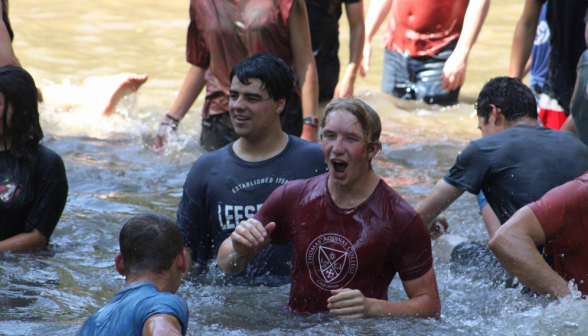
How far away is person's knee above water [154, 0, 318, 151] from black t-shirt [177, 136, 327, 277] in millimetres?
1051

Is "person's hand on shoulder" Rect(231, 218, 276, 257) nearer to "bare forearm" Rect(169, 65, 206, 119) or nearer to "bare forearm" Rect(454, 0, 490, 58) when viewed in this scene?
"bare forearm" Rect(169, 65, 206, 119)

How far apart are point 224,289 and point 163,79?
288 inches

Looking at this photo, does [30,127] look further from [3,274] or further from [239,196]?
[239,196]

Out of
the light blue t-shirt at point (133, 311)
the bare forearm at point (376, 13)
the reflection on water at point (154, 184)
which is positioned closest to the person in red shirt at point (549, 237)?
the reflection on water at point (154, 184)

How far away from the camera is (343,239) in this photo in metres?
3.20

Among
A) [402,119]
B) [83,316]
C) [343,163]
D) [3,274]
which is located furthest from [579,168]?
[402,119]

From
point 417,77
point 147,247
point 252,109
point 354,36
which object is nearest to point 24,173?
point 252,109

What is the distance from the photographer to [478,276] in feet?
14.3

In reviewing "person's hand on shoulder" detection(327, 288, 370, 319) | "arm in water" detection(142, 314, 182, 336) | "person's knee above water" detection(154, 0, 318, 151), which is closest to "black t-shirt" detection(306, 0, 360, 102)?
"person's knee above water" detection(154, 0, 318, 151)

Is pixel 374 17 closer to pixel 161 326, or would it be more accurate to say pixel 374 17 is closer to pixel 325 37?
pixel 325 37

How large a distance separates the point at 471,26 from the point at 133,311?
531 cm

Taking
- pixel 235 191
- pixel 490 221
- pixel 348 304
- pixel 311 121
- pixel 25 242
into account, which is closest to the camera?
pixel 348 304

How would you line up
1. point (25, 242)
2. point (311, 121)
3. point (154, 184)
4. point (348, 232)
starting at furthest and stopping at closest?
point (154, 184) < point (311, 121) < point (25, 242) < point (348, 232)

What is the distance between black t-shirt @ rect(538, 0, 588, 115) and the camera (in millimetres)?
5387
